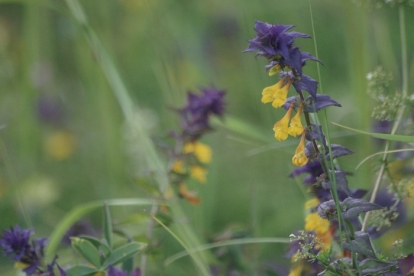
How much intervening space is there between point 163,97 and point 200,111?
1.16m

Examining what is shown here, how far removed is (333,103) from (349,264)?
0.20 meters

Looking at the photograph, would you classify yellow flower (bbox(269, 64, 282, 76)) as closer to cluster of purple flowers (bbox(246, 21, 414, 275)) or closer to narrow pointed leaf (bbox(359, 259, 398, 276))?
cluster of purple flowers (bbox(246, 21, 414, 275))

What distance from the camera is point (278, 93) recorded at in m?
0.82

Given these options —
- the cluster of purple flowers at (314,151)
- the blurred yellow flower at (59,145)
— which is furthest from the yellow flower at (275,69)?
the blurred yellow flower at (59,145)

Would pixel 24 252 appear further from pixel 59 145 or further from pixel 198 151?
pixel 59 145

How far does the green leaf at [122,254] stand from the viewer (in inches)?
36.1

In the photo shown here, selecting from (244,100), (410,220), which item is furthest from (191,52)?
(410,220)

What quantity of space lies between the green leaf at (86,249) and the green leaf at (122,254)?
14mm

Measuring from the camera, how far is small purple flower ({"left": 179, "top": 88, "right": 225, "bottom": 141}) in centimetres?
126

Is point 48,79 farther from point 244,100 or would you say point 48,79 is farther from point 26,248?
point 26,248

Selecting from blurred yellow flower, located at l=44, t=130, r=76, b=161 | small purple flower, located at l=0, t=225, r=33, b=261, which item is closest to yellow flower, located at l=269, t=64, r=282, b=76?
small purple flower, located at l=0, t=225, r=33, b=261

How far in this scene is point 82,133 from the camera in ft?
8.24

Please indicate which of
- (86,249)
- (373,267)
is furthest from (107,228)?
(373,267)

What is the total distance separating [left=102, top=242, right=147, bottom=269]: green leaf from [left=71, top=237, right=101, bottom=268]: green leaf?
14 mm
